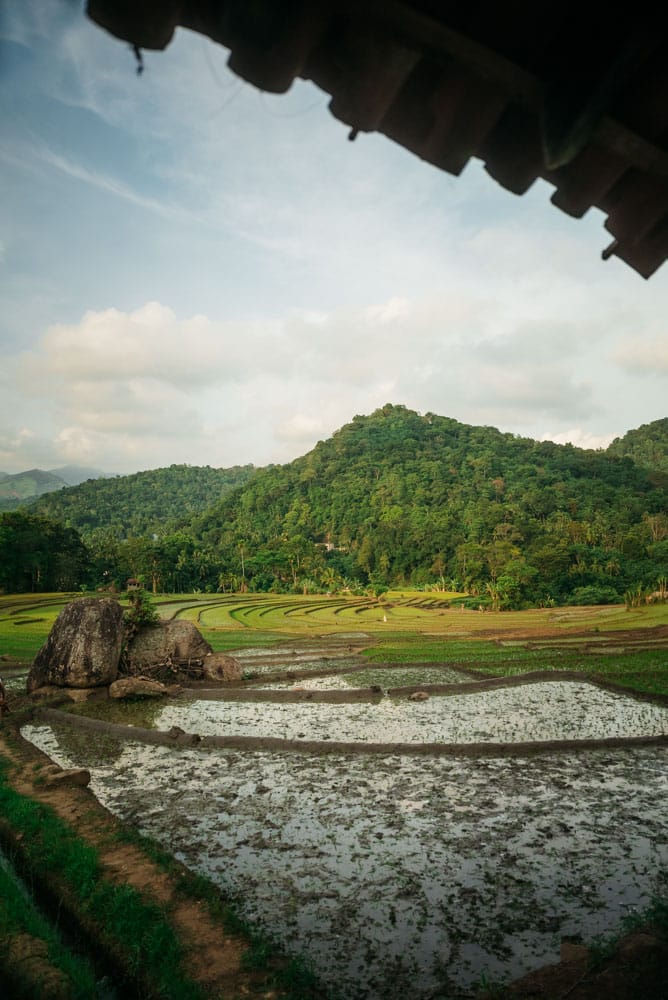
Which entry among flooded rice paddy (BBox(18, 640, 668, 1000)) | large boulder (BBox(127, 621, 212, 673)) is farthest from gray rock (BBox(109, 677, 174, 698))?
flooded rice paddy (BBox(18, 640, 668, 1000))

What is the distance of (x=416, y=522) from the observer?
91.2 metres

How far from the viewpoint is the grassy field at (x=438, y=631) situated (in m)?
19.9

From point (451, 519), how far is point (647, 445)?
2571 inches

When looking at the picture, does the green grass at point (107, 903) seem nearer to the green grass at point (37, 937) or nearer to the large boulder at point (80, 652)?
the green grass at point (37, 937)

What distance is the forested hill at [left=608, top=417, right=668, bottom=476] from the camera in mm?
114881

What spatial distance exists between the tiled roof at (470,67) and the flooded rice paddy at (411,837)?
209 inches

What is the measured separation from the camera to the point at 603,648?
2386cm

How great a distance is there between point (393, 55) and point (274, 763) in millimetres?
9846

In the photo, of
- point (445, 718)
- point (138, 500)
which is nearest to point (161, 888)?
point (445, 718)

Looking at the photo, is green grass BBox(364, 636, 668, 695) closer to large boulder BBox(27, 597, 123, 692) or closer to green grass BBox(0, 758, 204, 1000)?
large boulder BBox(27, 597, 123, 692)

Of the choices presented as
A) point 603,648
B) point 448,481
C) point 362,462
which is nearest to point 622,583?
point 603,648

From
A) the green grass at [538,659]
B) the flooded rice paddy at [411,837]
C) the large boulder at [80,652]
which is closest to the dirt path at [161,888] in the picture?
the flooded rice paddy at [411,837]

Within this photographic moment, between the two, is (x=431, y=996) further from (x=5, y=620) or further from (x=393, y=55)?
(x=5, y=620)

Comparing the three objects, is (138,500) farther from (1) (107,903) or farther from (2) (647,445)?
→ (1) (107,903)
